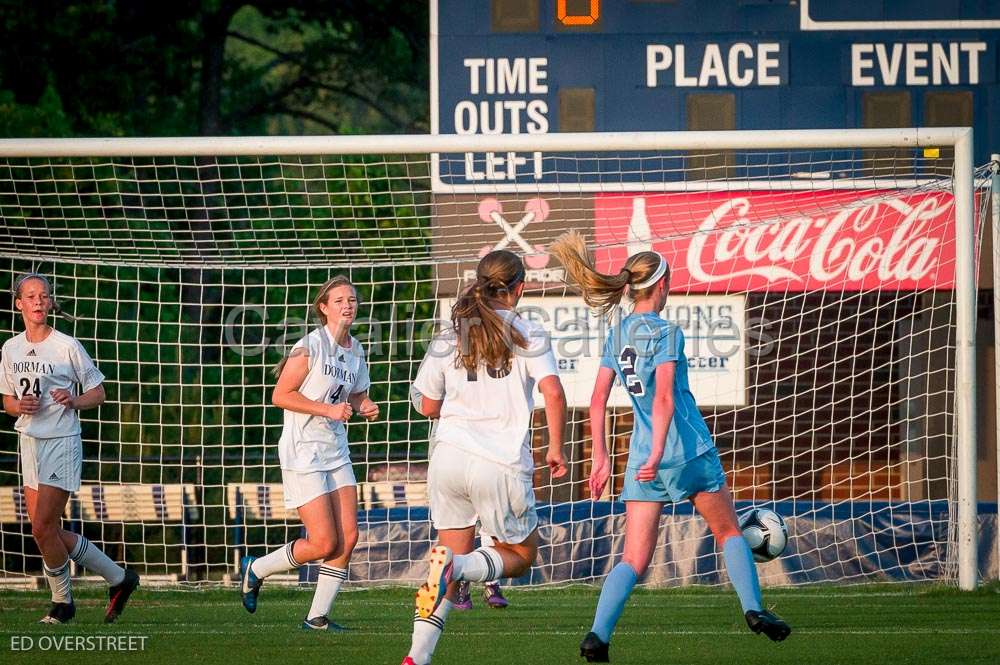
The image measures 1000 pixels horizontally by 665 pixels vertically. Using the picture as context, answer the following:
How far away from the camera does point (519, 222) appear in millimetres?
11883

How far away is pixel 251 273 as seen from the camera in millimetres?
18531

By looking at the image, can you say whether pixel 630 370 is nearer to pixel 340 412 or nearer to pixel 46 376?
pixel 340 412

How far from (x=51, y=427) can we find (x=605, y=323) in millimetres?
5960

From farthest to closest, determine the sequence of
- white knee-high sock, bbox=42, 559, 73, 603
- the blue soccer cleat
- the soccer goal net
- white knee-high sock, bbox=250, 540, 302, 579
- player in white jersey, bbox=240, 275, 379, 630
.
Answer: the soccer goal net
white knee-high sock, bbox=42, 559, 73, 603
the blue soccer cleat
white knee-high sock, bbox=250, 540, 302, 579
player in white jersey, bbox=240, 275, 379, 630

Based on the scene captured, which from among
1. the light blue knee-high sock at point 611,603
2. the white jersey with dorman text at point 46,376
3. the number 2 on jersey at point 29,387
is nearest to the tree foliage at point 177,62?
the white jersey with dorman text at point 46,376

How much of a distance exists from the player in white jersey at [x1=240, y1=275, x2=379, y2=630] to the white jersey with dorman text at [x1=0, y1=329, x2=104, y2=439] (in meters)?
1.22

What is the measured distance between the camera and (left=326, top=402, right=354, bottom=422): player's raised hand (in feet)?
21.4

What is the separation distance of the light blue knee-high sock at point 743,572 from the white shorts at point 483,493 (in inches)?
34.9

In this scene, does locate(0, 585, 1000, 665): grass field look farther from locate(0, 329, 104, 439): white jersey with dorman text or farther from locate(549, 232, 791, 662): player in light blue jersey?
locate(0, 329, 104, 439): white jersey with dorman text

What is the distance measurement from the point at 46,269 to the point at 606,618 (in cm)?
1013

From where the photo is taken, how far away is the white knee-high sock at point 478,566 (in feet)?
16.7

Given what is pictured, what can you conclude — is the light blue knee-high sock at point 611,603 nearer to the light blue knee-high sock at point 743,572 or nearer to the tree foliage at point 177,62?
the light blue knee-high sock at point 743,572

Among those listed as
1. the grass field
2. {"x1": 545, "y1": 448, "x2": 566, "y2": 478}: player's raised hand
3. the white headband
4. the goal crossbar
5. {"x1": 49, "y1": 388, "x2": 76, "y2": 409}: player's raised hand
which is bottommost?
the grass field

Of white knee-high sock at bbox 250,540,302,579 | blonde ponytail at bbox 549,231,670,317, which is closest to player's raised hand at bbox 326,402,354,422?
white knee-high sock at bbox 250,540,302,579
